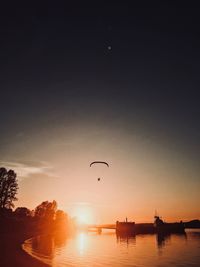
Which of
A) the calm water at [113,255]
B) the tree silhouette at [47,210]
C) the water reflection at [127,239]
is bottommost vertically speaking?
the calm water at [113,255]

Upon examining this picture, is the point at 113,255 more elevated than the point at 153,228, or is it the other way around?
the point at 153,228

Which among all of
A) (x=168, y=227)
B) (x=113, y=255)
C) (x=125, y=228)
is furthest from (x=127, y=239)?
(x=168, y=227)

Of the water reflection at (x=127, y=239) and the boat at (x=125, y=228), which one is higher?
the boat at (x=125, y=228)

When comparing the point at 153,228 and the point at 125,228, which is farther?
the point at 153,228

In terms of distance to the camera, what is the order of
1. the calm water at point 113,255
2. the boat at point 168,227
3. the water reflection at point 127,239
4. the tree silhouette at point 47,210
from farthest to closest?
the boat at point 168,227 < the tree silhouette at point 47,210 < the water reflection at point 127,239 < the calm water at point 113,255

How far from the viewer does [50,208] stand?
157 meters

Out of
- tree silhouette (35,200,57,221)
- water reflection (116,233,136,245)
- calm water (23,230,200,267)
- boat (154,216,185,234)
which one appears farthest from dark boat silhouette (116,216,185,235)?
calm water (23,230,200,267)

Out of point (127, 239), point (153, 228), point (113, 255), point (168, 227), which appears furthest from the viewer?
point (153, 228)

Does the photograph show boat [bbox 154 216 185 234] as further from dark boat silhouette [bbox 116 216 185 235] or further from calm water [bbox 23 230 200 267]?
calm water [bbox 23 230 200 267]

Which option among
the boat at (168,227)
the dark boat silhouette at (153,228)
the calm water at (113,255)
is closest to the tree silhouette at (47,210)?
the dark boat silhouette at (153,228)

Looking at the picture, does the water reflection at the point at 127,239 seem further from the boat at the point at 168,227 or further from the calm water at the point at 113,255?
the boat at the point at 168,227

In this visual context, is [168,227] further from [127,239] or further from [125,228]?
[127,239]

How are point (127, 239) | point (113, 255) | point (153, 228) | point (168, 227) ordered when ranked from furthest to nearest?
1. point (153, 228)
2. point (168, 227)
3. point (127, 239)
4. point (113, 255)

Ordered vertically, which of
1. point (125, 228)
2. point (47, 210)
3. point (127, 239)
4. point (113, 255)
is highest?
point (47, 210)
